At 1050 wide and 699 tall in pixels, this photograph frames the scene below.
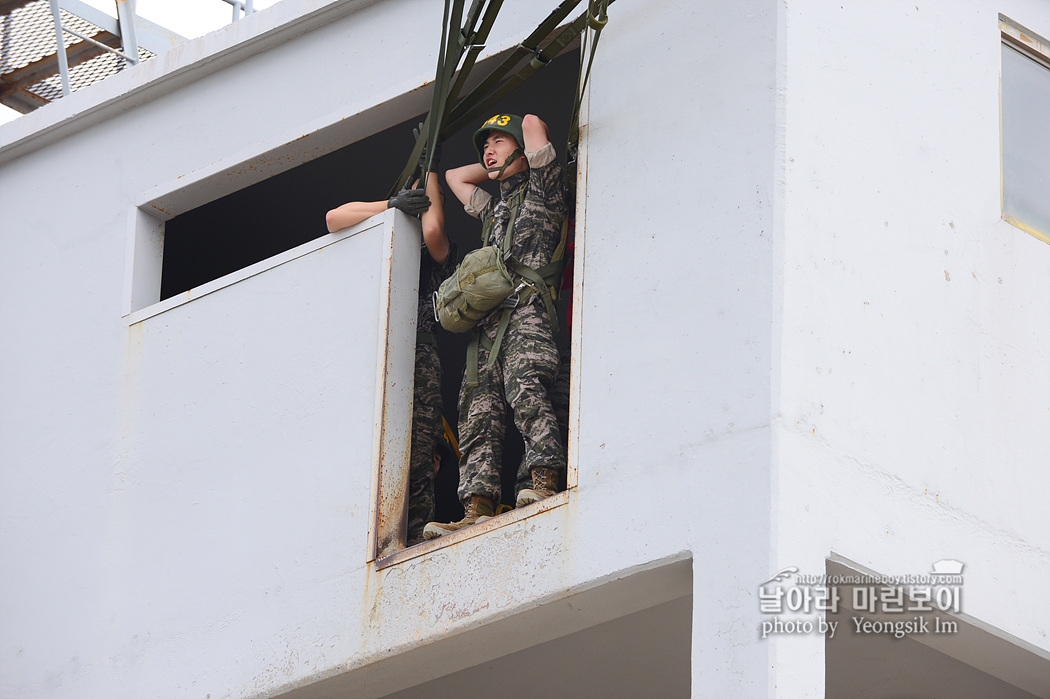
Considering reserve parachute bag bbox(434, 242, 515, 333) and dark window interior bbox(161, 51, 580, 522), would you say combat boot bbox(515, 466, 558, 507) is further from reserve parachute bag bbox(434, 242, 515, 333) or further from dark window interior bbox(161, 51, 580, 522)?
dark window interior bbox(161, 51, 580, 522)

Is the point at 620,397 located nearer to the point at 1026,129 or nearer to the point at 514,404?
the point at 514,404

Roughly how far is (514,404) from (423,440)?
3.28 ft

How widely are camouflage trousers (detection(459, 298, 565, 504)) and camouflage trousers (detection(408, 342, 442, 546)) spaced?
508 millimetres

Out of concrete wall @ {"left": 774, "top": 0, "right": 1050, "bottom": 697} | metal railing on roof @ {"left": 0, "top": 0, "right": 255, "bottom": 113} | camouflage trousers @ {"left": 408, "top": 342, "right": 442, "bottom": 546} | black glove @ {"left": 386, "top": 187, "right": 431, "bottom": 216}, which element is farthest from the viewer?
metal railing on roof @ {"left": 0, "top": 0, "right": 255, "bottom": 113}

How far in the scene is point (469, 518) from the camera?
788 centimetres

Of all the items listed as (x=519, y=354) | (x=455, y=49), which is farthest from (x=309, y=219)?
(x=519, y=354)

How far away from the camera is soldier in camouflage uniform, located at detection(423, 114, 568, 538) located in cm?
775

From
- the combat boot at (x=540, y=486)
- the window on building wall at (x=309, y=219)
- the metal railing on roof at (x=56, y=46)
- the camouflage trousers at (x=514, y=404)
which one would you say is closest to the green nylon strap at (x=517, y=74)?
the camouflage trousers at (x=514, y=404)

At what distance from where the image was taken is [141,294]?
368 inches

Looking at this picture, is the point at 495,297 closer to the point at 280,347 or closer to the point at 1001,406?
the point at 280,347

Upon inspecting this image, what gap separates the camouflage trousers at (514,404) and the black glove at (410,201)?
2.16 ft

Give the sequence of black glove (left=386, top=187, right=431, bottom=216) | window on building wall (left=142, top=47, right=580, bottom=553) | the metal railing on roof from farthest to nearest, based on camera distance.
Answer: the metal railing on roof, window on building wall (left=142, top=47, right=580, bottom=553), black glove (left=386, top=187, right=431, bottom=216)

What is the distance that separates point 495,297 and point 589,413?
38.8 inches

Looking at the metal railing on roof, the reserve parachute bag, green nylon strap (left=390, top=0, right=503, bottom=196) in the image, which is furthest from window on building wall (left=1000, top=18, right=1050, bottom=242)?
the metal railing on roof
